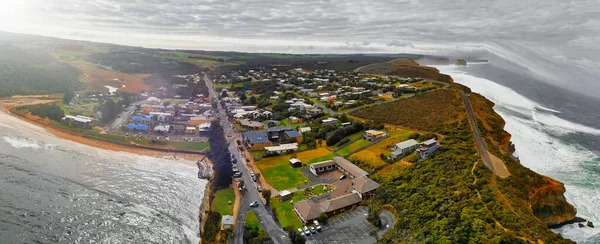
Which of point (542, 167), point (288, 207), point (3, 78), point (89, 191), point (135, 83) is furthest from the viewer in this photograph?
point (135, 83)

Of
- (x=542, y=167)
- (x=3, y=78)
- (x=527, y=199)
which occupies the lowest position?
(x=542, y=167)

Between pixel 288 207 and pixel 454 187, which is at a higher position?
pixel 454 187

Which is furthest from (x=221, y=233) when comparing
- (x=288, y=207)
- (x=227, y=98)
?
(x=227, y=98)

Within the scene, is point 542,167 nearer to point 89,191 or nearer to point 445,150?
point 445,150

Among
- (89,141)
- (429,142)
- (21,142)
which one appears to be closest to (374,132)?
(429,142)

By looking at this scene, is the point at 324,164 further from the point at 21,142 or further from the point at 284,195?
the point at 21,142

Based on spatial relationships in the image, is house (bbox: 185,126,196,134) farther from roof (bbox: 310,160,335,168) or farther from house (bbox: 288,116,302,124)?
roof (bbox: 310,160,335,168)
